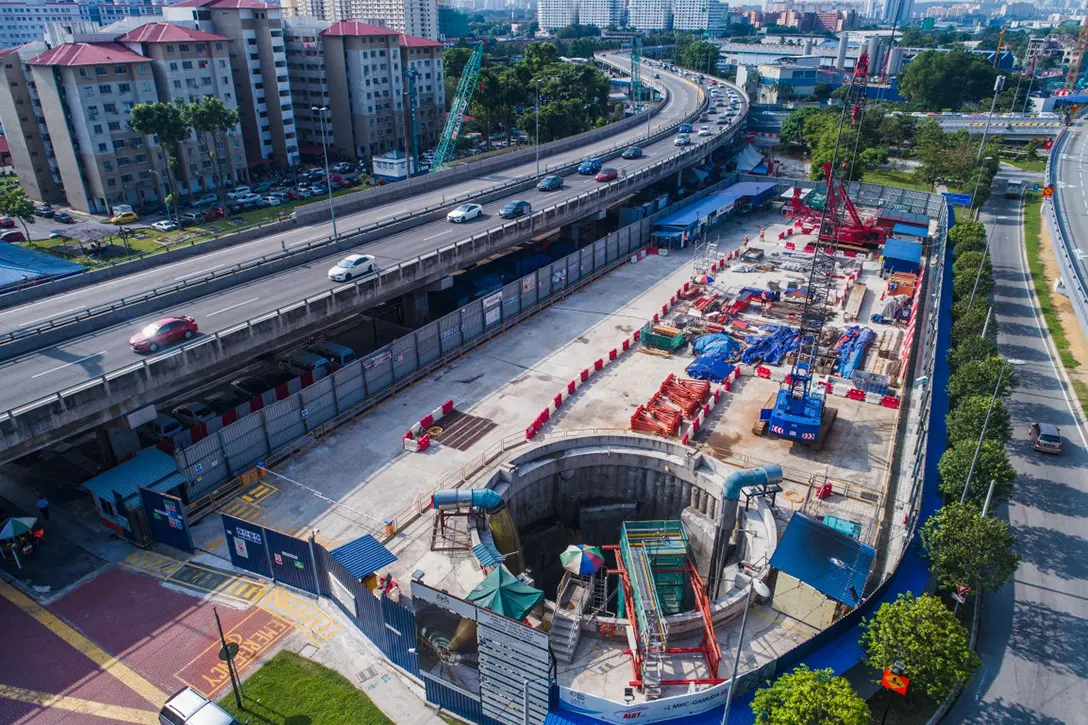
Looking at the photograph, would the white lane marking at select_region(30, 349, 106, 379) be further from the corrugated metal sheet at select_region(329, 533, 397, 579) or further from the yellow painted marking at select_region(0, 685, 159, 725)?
the corrugated metal sheet at select_region(329, 533, 397, 579)

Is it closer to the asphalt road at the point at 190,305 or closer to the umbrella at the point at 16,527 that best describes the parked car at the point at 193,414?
the asphalt road at the point at 190,305

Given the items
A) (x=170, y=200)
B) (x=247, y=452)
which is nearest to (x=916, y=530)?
(x=247, y=452)

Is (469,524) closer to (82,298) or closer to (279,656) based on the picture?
(279,656)

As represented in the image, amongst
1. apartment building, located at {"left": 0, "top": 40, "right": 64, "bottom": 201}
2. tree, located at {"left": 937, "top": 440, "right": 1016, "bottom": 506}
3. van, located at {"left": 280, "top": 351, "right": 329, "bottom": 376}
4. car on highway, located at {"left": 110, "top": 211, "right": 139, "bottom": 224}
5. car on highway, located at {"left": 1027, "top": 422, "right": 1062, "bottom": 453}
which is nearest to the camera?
tree, located at {"left": 937, "top": 440, "right": 1016, "bottom": 506}

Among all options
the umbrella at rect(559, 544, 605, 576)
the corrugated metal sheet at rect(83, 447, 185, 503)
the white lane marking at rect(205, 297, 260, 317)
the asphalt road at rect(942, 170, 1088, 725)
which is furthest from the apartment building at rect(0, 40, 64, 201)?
the asphalt road at rect(942, 170, 1088, 725)

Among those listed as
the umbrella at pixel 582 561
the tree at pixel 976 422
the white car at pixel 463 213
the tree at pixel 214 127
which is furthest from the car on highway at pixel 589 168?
the umbrella at pixel 582 561

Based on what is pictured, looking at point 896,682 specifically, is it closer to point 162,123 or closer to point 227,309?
point 227,309

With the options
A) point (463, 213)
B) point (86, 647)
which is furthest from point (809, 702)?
point (463, 213)
